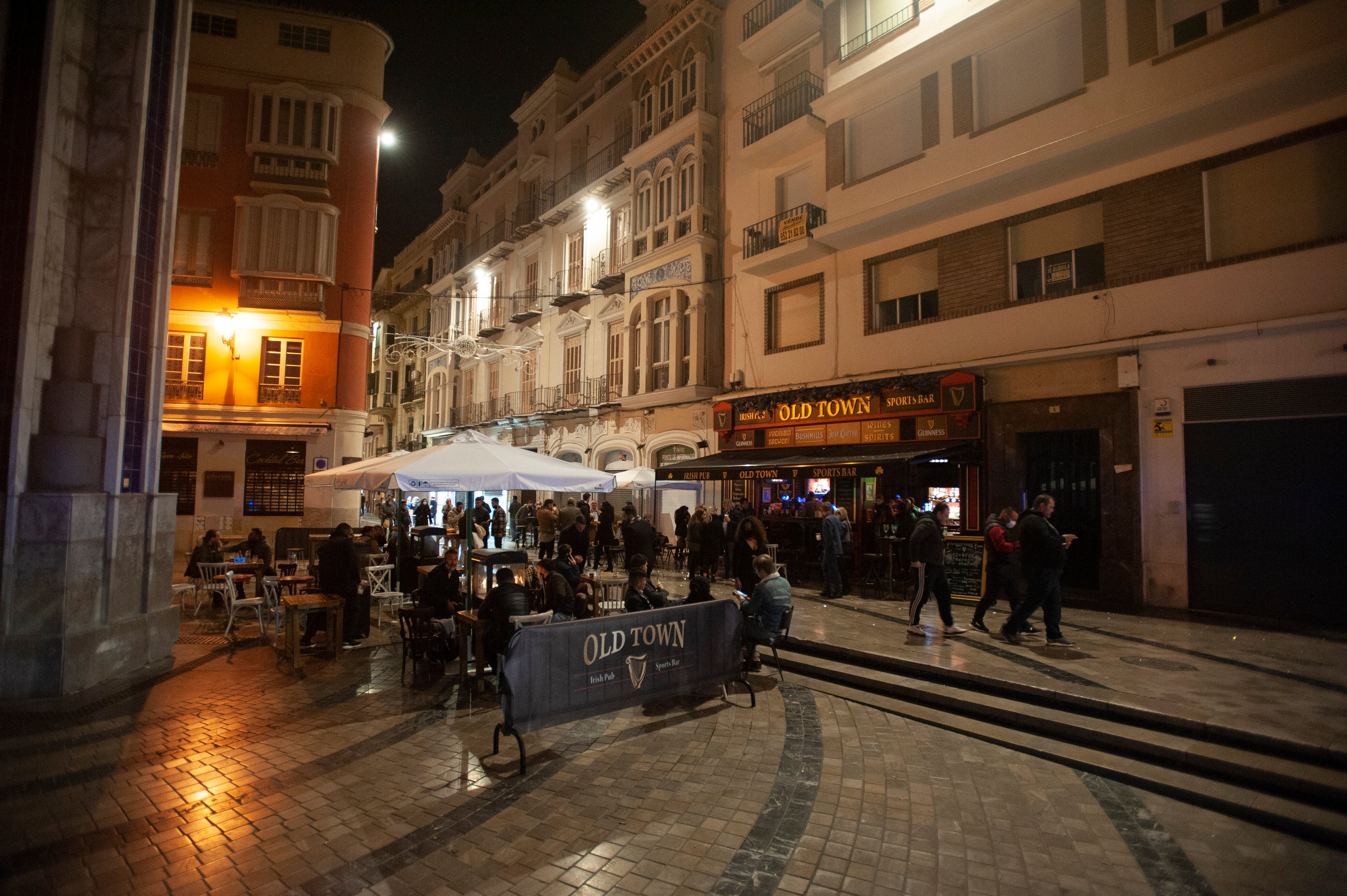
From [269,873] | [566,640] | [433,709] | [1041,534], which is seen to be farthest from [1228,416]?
[269,873]

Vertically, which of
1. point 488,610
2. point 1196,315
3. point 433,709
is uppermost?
point 1196,315

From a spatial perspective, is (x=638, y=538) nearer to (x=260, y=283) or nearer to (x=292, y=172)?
(x=260, y=283)

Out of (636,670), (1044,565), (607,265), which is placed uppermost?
(607,265)

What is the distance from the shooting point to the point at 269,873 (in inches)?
138

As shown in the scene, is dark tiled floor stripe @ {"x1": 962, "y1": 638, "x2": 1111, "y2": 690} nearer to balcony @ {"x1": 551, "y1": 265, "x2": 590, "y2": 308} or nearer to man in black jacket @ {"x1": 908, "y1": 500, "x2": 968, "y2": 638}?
man in black jacket @ {"x1": 908, "y1": 500, "x2": 968, "y2": 638}

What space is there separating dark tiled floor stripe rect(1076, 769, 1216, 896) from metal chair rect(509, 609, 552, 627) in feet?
14.9

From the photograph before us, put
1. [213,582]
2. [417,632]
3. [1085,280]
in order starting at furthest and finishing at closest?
[1085,280] < [213,582] < [417,632]

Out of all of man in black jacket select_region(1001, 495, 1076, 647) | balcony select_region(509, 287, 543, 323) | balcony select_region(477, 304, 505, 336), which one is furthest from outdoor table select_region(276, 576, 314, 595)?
balcony select_region(477, 304, 505, 336)

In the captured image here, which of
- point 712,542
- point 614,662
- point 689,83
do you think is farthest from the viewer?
point 689,83

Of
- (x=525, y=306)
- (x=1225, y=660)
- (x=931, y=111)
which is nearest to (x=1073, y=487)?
(x=1225, y=660)

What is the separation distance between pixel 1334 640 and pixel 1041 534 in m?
3.99

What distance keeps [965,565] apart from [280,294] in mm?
Answer: 18860

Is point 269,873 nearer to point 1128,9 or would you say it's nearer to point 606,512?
point 606,512

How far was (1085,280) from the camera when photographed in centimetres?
1148
